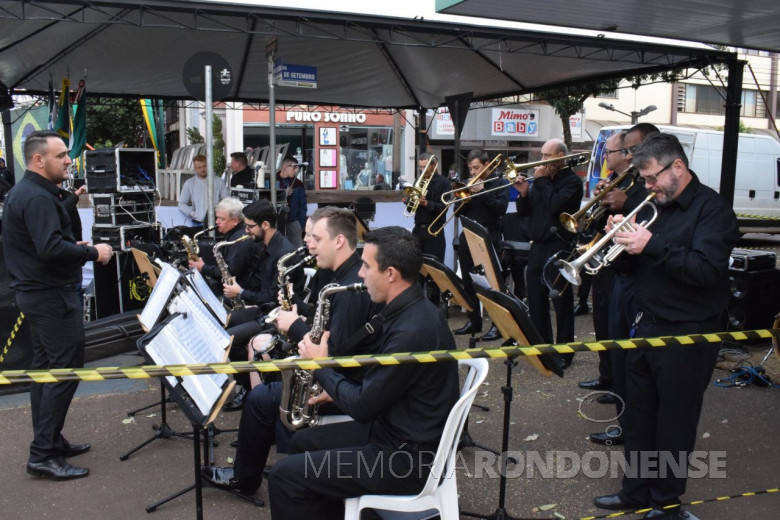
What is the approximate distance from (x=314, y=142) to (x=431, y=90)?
12460 mm

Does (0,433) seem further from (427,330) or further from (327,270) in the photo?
(427,330)

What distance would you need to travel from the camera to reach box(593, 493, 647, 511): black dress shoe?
3455 millimetres

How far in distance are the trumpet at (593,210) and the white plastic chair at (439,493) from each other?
94.5 inches

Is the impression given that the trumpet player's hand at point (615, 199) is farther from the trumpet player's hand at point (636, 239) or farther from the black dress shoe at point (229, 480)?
the black dress shoe at point (229, 480)

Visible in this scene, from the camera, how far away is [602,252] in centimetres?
367

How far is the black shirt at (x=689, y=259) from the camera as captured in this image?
3006 mm

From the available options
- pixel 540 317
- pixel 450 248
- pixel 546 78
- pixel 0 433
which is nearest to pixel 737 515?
pixel 540 317

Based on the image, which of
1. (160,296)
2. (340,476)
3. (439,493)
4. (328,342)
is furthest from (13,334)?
(439,493)

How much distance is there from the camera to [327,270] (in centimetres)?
395

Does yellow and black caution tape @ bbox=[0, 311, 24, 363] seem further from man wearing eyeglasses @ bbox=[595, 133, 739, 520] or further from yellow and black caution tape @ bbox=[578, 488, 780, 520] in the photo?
man wearing eyeglasses @ bbox=[595, 133, 739, 520]

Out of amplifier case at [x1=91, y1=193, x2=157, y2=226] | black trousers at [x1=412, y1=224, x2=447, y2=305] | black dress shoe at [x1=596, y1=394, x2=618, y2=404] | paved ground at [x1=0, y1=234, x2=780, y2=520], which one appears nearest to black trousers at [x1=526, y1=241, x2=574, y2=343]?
paved ground at [x1=0, y1=234, x2=780, y2=520]

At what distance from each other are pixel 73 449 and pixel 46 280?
3.92 ft

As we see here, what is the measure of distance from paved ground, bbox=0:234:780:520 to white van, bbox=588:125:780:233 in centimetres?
984

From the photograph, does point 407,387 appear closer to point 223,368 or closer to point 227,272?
point 223,368
